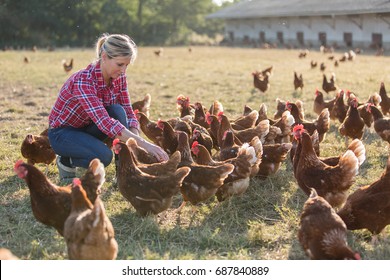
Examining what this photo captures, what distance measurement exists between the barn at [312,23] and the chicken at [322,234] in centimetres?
1713

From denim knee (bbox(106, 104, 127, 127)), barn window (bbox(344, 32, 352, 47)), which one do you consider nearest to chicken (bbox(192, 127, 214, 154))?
denim knee (bbox(106, 104, 127, 127))

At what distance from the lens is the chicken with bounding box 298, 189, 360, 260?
3043 mm

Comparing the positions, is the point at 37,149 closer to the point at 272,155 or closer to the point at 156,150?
the point at 156,150

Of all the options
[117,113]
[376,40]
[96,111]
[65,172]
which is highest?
[376,40]

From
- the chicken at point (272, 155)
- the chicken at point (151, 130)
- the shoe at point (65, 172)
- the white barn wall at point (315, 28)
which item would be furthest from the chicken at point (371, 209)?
the white barn wall at point (315, 28)

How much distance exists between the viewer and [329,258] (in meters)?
3.08

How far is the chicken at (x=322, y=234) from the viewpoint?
120 inches

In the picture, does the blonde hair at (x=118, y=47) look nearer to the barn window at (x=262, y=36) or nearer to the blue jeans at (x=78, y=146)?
the blue jeans at (x=78, y=146)

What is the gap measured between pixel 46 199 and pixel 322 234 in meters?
2.03

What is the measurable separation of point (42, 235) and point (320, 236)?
2.20m

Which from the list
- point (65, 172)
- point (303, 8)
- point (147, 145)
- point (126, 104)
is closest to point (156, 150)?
point (147, 145)

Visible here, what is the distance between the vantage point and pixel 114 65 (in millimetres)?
4324

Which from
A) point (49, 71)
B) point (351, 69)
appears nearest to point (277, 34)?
point (351, 69)
